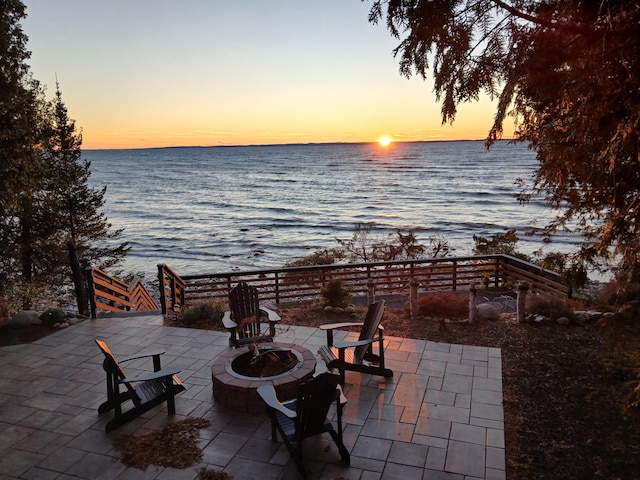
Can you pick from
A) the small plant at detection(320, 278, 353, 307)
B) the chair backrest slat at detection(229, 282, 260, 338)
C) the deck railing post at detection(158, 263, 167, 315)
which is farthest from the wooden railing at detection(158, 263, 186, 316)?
the small plant at detection(320, 278, 353, 307)

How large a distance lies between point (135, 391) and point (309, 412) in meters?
2.02

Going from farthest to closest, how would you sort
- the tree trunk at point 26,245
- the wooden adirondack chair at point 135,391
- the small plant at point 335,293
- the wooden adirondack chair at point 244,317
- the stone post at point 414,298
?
the tree trunk at point 26,245 → the small plant at point 335,293 → the stone post at point 414,298 → the wooden adirondack chair at point 244,317 → the wooden adirondack chair at point 135,391

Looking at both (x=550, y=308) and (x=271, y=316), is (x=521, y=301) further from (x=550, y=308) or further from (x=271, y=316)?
(x=271, y=316)

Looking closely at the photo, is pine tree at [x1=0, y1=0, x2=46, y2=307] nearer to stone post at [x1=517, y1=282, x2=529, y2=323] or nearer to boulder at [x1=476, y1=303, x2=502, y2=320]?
boulder at [x1=476, y1=303, x2=502, y2=320]

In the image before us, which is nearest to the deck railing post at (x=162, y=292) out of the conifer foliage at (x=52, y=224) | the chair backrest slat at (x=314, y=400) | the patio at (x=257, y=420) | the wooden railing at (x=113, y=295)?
the wooden railing at (x=113, y=295)

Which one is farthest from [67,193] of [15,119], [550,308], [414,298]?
[550,308]

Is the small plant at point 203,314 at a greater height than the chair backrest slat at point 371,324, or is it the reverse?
the chair backrest slat at point 371,324

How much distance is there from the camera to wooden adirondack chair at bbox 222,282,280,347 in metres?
5.93

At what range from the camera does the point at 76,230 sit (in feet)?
55.1

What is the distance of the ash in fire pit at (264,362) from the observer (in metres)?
5.29

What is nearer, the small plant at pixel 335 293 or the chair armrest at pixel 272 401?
the chair armrest at pixel 272 401

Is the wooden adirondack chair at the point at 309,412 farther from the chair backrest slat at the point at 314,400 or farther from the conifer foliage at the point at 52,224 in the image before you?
the conifer foliage at the point at 52,224

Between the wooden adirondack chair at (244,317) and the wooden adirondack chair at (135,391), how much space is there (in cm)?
111

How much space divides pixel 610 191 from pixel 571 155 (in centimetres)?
45
